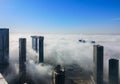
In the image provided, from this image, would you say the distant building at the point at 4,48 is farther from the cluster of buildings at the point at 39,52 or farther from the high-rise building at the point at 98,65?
the high-rise building at the point at 98,65

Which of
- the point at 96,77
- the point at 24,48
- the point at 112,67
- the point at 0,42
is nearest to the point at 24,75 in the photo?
the point at 24,48

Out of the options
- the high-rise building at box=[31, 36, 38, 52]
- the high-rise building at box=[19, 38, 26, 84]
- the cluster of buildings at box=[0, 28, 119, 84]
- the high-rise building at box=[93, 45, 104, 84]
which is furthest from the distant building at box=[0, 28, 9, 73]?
the high-rise building at box=[93, 45, 104, 84]

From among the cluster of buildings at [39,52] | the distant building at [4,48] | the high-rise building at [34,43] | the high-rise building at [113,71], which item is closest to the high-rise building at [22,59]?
the cluster of buildings at [39,52]

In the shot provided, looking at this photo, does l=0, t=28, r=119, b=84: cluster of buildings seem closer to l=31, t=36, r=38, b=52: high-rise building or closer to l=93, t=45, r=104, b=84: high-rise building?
l=93, t=45, r=104, b=84: high-rise building

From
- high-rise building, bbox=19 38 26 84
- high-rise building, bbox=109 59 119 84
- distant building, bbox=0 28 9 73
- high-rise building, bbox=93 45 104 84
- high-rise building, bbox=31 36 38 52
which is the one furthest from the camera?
high-rise building, bbox=31 36 38 52

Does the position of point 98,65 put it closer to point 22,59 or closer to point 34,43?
point 22,59

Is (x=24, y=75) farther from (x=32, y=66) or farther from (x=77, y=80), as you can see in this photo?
(x=77, y=80)
